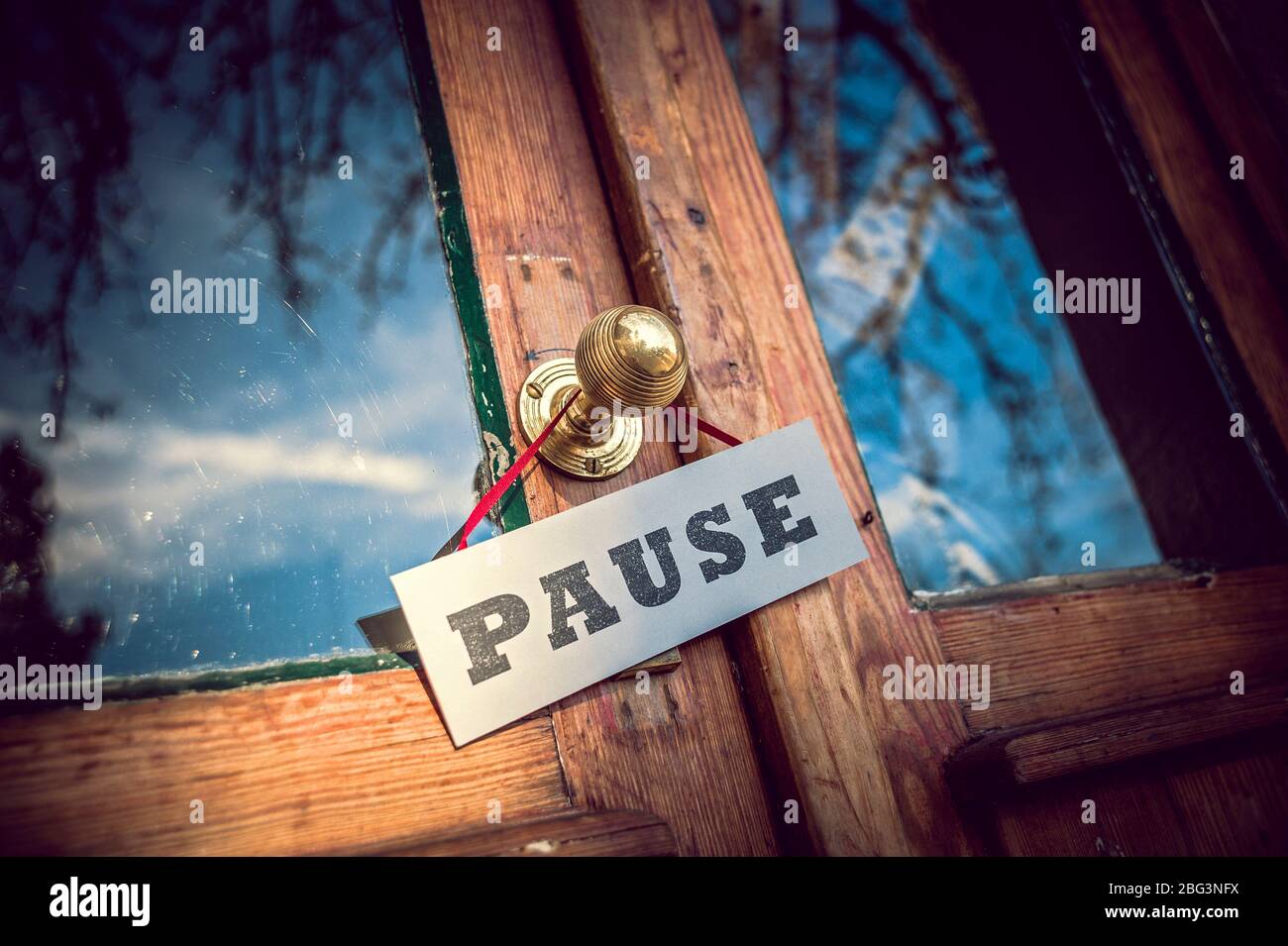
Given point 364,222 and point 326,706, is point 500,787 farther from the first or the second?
point 364,222

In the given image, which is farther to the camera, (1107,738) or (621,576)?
(1107,738)

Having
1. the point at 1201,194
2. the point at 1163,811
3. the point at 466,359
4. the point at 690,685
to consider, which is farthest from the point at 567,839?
the point at 1201,194

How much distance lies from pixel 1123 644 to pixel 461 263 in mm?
977

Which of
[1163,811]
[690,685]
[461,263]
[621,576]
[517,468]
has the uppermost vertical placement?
[461,263]

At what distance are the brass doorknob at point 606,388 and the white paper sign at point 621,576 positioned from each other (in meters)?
0.08

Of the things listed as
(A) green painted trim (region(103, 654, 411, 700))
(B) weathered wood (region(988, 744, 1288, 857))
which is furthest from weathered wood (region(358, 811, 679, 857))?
(B) weathered wood (region(988, 744, 1288, 857))

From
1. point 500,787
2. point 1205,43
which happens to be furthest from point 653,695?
point 1205,43

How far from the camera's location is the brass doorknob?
523 mm

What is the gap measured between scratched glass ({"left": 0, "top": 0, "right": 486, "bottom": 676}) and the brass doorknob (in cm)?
8

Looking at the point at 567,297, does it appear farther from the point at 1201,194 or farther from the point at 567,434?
the point at 1201,194

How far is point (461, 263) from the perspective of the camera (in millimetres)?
720

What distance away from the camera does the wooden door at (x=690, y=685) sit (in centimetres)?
51

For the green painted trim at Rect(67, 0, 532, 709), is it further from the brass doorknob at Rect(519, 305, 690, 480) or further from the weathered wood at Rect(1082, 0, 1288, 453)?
the weathered wood at Rect(1082, 0, 1288, 453)

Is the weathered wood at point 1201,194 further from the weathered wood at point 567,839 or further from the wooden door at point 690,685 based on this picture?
the weathered wood at point 567,839
